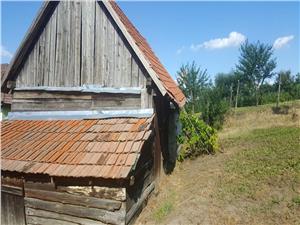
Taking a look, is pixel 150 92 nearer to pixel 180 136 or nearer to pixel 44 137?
pixel 44 137

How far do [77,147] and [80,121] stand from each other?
1.46 metres

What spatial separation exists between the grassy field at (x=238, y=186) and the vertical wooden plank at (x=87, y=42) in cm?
414

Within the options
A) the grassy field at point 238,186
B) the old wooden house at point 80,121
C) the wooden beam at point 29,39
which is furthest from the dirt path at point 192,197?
the wooden beam at point 29,39

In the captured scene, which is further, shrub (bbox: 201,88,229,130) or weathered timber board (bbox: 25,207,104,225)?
shrub (bbox: 201,88,229,130)

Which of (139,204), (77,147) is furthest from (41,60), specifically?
(139,204)

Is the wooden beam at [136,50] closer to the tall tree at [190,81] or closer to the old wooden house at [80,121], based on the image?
the old wooden house at [80,121]

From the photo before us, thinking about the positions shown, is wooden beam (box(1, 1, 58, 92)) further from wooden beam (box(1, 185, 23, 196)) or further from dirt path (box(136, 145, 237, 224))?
dirt path (box(136, 145, 237, 224))

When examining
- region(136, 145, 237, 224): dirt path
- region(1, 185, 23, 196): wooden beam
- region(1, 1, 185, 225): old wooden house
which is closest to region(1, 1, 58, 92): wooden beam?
region(1, 1, 185, 225): old wooden house

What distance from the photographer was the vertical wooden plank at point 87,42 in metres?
8.79

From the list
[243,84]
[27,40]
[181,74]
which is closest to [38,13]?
[27,40]

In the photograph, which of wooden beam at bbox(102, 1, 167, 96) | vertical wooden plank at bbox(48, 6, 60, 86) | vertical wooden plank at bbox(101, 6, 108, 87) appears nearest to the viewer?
wooden beam at bbox(102, 1, 167, 96)

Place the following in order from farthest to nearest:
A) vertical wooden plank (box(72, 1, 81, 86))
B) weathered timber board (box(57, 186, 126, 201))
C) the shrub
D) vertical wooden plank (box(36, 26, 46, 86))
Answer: the shrub, vertical wooden plank (box(36, 26, 46, 86)), vertical wooden plank (box(72, 1, 81, 86)), weathered timber board (box(57, 186, 126, 201))

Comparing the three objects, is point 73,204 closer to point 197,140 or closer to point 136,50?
point 136,50

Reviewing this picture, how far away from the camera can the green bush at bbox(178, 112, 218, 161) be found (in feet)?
45.4
